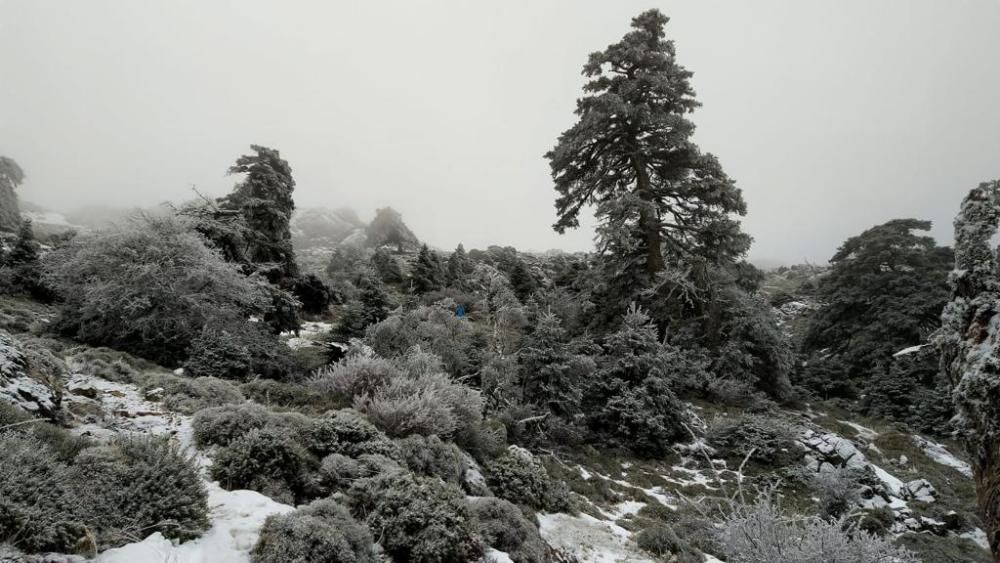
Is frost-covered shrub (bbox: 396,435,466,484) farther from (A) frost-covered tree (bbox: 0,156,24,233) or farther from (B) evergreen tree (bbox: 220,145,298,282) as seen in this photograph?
(A) frost-covered tree (bbox: 0,156,24,233)

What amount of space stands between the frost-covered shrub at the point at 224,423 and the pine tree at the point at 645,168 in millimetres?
11680

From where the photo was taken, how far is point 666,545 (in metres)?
5.62

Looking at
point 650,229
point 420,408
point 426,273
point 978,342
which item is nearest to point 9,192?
point 426,273

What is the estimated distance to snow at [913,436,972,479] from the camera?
11422 millimetres

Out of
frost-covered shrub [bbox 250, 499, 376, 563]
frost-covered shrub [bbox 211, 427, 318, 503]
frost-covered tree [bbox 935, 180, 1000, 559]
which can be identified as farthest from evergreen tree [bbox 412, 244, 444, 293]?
frost-covered tree [bbox 935, 180, 1000, 559]

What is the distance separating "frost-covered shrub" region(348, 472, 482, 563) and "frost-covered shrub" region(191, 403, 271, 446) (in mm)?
1548

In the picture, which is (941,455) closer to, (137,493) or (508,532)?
(508,532)

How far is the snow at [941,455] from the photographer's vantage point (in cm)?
1142

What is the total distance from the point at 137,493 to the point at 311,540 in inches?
49.3

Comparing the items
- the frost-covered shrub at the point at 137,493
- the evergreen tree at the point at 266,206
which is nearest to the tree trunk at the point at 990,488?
the frost-covered shrub at the point at 137,493

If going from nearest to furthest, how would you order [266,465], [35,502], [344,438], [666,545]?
[35,502] < [266,465] < [344,438] < [666,545]

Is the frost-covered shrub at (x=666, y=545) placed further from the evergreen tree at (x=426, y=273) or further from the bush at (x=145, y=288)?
the evergreen tree at (x=426, y=273)

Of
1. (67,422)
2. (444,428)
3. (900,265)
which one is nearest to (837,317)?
(900,265)

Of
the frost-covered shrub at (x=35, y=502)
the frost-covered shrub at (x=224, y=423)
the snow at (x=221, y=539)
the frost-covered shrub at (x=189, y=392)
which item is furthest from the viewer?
the frost-covered shrub at (x=189, y=392)
